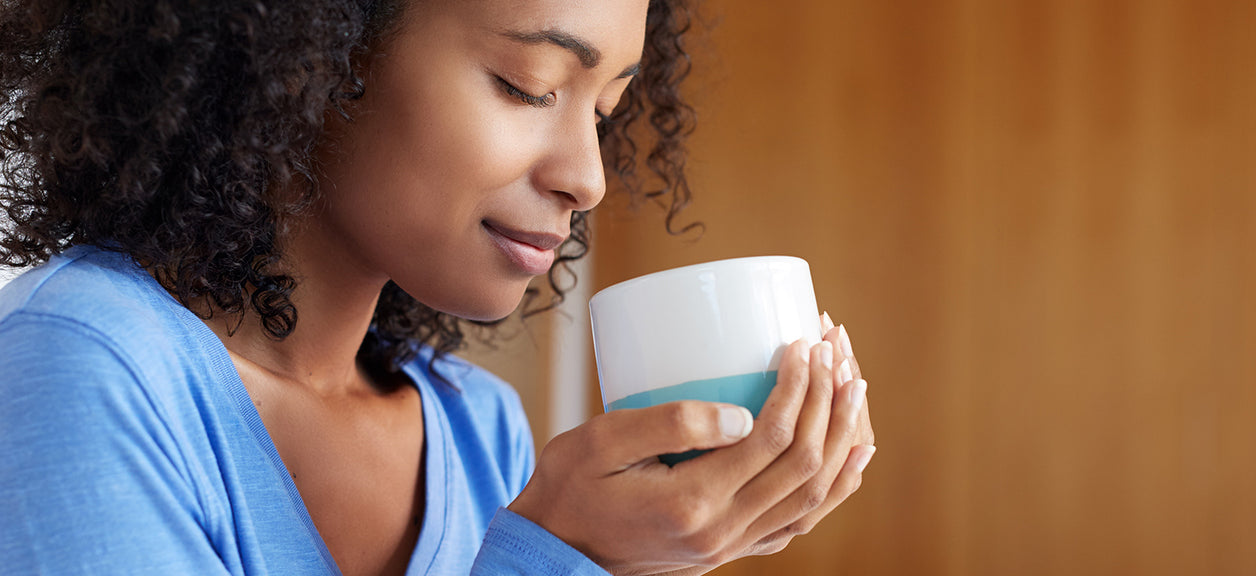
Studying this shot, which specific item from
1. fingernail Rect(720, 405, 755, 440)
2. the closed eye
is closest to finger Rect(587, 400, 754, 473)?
fingernail Rect(720, 405, 755, 440)

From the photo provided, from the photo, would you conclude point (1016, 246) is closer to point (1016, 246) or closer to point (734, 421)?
point (1016, 246)

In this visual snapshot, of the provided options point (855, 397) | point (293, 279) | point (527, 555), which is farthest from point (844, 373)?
point (293, 279)

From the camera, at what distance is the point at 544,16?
26.5 inches

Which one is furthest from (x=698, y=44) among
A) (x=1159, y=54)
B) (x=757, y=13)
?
(x=1159, y=54)

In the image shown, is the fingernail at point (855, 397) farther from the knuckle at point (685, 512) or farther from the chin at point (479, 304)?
the chin at point (479, 304)

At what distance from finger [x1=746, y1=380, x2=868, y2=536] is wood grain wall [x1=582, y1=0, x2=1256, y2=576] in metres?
0.99

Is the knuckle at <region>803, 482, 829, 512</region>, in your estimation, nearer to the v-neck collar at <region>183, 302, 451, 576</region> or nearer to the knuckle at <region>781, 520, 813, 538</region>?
the knuckle at <region>781, 520, 813, 538</region>

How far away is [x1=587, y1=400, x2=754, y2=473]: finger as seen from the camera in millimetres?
548

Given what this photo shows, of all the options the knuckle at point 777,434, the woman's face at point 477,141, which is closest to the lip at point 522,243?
the woman's face at point 477,141

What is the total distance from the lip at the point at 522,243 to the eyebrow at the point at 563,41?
13 centimetres

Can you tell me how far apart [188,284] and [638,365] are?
1.15 feet

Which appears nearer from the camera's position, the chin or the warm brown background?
the chin

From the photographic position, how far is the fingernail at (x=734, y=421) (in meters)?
0.56

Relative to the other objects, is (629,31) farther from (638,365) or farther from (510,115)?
(638,365)
